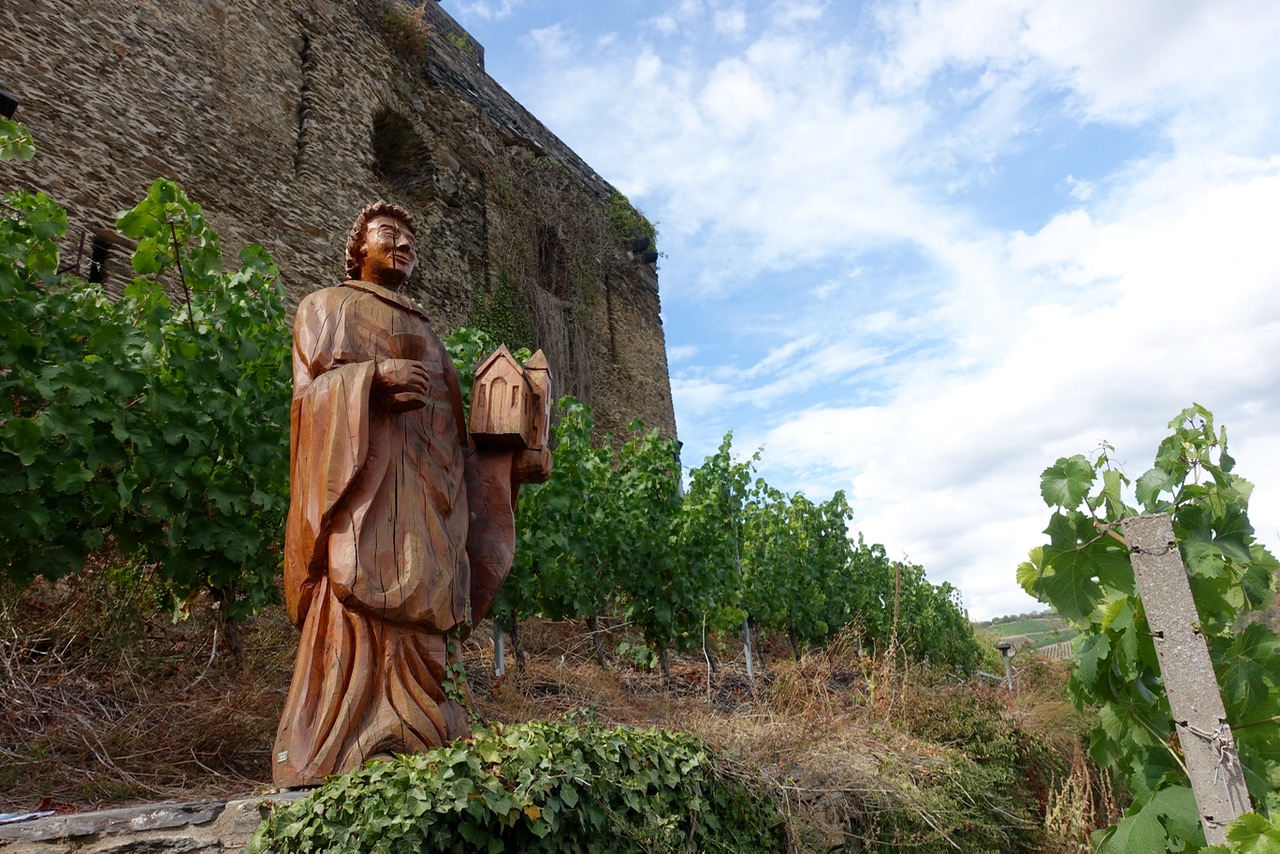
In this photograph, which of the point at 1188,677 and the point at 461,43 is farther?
the point at 461,43

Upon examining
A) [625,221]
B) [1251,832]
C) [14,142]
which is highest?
[625,221]

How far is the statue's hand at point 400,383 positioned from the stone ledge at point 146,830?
4.00ft

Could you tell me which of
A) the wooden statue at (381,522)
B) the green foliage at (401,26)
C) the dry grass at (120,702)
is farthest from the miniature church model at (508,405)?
the green foliage at (401,26)

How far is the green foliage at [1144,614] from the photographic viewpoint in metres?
2.42

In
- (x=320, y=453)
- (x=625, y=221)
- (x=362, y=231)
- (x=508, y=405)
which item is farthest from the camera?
(x=625, y=221)

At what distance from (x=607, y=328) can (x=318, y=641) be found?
13.7 meters

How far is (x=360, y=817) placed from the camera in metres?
2.26

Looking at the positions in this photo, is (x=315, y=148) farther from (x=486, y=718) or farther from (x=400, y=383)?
(x=400, y=383)

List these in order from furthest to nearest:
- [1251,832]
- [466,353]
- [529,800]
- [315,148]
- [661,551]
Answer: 1. [315,148]
2. [661,551]
3. [466,353]
4. [529,800]
5. [1251,832]

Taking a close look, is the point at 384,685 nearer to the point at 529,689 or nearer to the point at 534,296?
A: the point at 529,689

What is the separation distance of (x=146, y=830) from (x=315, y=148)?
369 inches

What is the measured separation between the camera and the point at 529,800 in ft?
8.19

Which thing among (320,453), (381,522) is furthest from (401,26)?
(381,522)

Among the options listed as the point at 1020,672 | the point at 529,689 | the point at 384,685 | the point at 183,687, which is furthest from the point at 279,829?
the point at 1020,672
